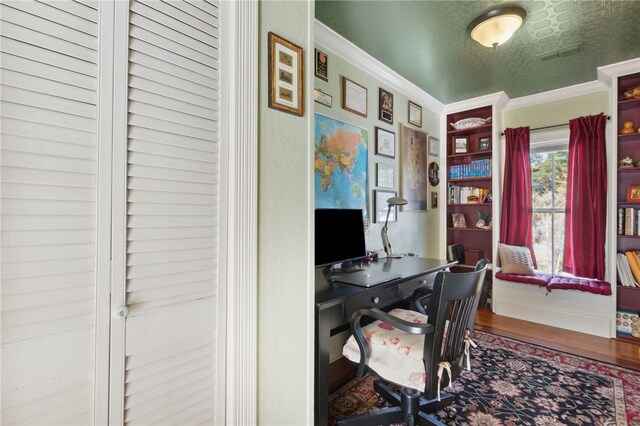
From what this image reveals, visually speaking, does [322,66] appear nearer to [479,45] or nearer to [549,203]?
[479,45]

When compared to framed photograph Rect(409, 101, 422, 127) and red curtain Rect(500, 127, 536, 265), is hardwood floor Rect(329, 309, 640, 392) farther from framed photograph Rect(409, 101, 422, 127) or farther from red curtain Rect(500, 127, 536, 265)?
framed photograph Rect(409, 101, 422, 127)

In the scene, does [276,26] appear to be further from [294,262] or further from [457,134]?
[457,134]

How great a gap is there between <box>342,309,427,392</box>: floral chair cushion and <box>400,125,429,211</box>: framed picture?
186 cm

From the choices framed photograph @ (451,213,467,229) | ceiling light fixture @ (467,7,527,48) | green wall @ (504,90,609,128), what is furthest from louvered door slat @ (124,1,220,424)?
green wall @ (504,90,609,128)

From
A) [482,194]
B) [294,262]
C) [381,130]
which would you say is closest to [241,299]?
[294,262]

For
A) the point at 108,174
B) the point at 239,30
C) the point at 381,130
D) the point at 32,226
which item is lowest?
the point at 32,226

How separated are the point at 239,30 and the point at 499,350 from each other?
3149 mm

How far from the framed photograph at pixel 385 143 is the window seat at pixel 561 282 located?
207 cm

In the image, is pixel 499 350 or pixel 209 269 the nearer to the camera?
pixel 209 269

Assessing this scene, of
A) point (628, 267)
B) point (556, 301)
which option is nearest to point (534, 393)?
point (556, 301)

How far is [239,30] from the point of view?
1.03m

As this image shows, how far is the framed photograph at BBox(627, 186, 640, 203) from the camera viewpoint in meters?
3.05

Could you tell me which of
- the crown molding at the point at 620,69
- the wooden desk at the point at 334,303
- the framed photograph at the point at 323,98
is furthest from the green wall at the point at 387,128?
the crown molding at the point at 620,69

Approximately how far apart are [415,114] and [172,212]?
323 cm
